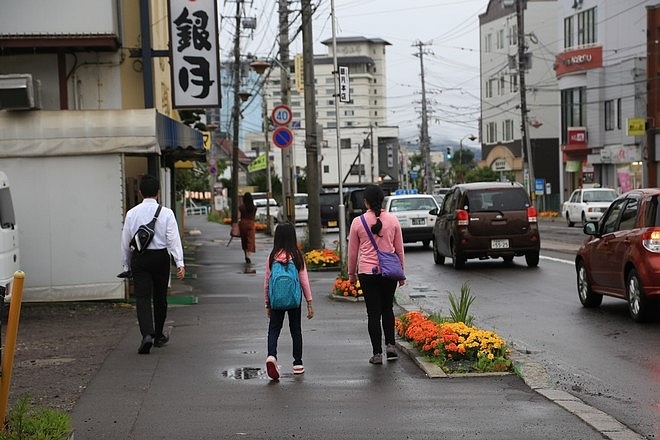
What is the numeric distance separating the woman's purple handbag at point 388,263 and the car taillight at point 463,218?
1121 cm

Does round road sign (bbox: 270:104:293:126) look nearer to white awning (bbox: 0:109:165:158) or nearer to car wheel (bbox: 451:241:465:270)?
car wheel (bbox: 451:241:465:270)

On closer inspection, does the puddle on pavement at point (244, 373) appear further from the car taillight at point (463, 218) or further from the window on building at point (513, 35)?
the window on building at point (513, 35)

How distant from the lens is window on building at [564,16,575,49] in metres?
62.2

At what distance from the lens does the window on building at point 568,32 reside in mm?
62250

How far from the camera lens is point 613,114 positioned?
185ft

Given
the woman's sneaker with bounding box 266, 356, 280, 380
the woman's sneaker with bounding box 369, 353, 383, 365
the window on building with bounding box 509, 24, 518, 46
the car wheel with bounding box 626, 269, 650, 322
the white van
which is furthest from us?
the window on building with bounding box 509, 24, 518, 46

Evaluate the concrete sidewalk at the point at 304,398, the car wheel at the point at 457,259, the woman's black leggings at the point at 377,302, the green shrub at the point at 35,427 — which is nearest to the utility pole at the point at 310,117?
the car wheel at the point at 457,259

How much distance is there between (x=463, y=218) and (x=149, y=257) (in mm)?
11160

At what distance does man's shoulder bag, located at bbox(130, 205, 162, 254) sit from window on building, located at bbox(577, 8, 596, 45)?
53.1 metres

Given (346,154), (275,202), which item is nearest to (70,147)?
(275,202)

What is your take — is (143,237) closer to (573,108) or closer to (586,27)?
Result: (573,108)

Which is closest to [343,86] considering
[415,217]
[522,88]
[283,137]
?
[283,137]

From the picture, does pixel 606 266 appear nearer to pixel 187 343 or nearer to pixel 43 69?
pixel 187 343

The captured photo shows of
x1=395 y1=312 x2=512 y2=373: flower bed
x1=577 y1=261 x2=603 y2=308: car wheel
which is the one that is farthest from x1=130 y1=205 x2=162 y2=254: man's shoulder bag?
x1=577 y1=261 x2=603 y2=308: car wheel
